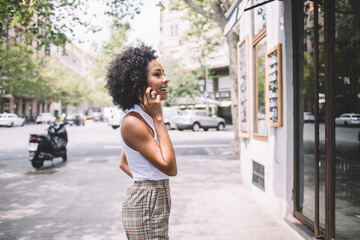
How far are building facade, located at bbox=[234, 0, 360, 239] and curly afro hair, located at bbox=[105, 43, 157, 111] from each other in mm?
2319

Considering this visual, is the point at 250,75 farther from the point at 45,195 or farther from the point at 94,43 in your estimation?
the point at 94,43

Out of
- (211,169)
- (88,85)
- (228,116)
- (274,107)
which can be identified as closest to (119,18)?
(211,169)

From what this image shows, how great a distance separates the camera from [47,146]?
9.43m

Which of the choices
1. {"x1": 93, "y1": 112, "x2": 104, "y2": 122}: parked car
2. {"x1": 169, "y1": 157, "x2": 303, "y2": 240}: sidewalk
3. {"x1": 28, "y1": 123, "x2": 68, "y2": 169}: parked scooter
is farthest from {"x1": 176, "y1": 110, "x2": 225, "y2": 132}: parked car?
{"x1": 93, "y1": 112, "x2": 104, "y2": 122}: parked car

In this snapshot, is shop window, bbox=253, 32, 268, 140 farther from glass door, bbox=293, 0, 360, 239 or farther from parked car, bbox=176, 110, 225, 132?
parked car, bbox=176, 110, 225, 132

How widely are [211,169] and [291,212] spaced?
4.48 metres

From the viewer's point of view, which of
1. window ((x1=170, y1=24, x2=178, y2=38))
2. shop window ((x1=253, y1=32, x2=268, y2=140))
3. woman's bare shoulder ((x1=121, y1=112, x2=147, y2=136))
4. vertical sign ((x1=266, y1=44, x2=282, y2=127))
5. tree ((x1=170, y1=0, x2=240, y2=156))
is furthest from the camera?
Answer: window ((x1=170, y1=24, x2=178, y2=38))

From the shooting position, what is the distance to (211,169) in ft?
29.4

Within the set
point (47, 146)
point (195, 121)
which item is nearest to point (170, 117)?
point (195, 121)

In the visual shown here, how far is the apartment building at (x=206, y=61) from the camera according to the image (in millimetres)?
36469

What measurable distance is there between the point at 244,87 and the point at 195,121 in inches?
775

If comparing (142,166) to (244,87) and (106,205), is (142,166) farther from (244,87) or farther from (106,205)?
(244,87)

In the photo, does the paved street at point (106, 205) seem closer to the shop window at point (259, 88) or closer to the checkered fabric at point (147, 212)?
the shop window at point (259, 88)

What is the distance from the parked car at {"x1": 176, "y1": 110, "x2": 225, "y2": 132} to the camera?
26.2m
